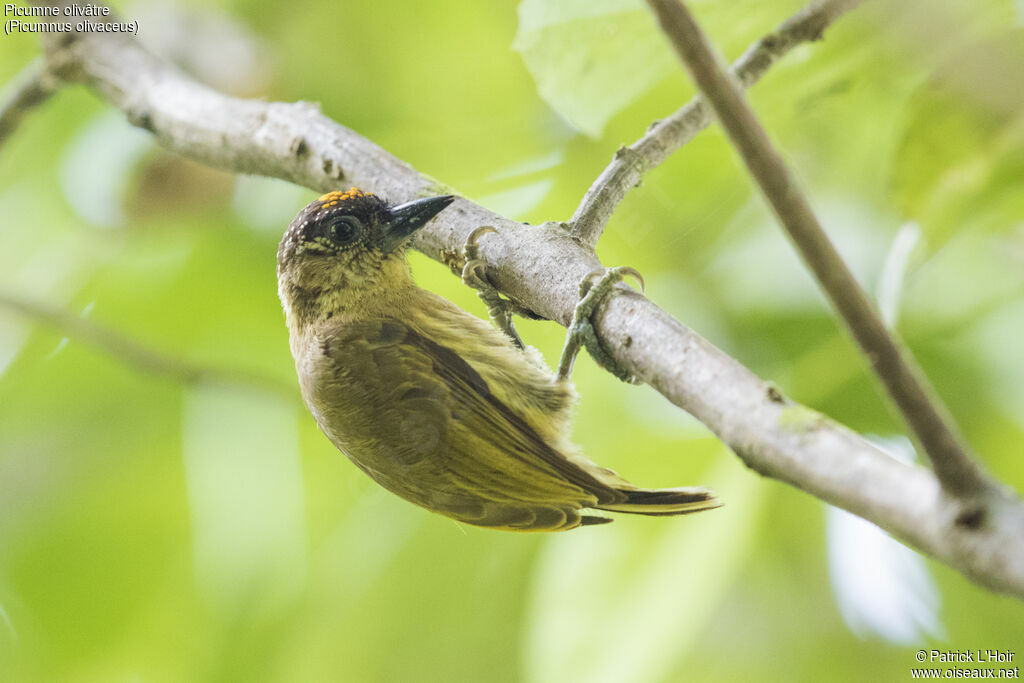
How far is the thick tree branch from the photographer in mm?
659

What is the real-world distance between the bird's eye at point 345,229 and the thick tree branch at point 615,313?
0.18m

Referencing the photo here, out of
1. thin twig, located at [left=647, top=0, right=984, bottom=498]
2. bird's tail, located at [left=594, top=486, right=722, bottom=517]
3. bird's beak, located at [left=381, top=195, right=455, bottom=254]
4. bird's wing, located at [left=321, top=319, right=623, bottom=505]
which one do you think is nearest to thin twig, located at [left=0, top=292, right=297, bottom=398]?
bird's wing, located at [left=321, top=319, right=623, bottom=505]

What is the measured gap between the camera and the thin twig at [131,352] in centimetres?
243

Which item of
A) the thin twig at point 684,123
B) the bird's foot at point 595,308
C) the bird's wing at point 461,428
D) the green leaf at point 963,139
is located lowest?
the bird's foot at point 595,308

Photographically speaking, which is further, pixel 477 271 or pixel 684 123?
pixel 684 123

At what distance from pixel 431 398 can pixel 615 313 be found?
2.79 ft

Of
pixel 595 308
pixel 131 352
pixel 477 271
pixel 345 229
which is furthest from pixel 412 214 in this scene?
pixel 131 352

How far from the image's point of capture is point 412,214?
172 cm

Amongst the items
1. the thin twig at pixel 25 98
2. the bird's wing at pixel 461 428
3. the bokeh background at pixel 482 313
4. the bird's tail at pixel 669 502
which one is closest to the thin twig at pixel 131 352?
the bokeh background at pixel 482 313

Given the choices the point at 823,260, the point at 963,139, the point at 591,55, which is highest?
the point at 963,139

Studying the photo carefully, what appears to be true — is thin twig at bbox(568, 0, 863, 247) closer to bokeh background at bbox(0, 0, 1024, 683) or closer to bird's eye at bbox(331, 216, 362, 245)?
bokeh background at bbox(0, 0, 1024, 683)

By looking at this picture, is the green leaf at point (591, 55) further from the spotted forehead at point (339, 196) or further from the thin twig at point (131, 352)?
the thin twig at point (131, 352)

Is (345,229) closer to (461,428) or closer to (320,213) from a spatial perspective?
(320,213)

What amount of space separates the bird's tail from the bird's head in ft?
2.43
